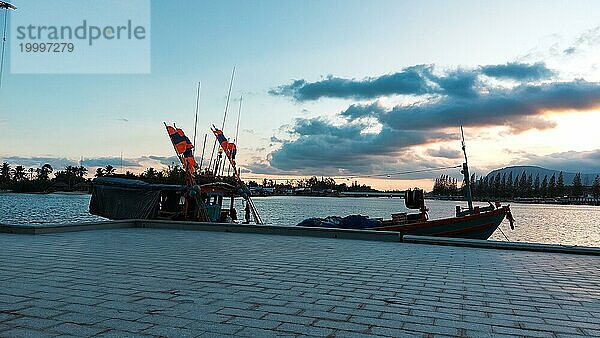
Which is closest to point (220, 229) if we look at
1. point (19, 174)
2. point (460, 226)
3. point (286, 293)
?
point (286, 293)

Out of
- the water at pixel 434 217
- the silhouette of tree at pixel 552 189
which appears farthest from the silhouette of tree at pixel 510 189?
the water at pixel 434 217

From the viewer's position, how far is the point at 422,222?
58.4ft

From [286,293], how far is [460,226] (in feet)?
54.1

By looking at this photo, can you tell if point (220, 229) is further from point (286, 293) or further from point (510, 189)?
point (510, 189)

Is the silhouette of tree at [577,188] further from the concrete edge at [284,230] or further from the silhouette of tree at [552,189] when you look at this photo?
the concrete edge at [284,230]

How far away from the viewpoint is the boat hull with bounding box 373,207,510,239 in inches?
685

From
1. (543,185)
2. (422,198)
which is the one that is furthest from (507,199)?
(422,198)

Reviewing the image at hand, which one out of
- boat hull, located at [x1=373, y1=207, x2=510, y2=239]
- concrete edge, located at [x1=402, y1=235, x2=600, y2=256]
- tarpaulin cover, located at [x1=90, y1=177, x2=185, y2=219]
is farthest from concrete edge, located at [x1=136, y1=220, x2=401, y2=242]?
boat hull, located at [x1=373, y1=207, x2=510, y2=239]

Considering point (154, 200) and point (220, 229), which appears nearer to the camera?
point (220, 229)

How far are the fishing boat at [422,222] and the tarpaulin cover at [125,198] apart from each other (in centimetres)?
538

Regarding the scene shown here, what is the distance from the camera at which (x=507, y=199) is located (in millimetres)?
143000

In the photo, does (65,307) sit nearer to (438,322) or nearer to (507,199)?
(438,322)

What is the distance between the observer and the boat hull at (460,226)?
57.1 feet

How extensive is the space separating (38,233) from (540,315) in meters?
9.46
